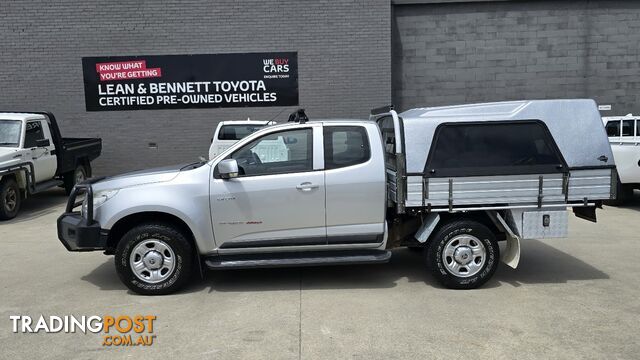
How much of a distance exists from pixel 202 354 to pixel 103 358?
771 millimetres

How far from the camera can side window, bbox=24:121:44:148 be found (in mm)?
10448

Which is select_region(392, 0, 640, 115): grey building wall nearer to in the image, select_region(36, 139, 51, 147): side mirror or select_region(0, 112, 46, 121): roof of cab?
select_region(36, 139, 51, 147): side mirror

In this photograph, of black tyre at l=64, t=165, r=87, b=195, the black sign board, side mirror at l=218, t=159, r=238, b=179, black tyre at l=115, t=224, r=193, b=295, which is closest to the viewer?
side mirror at l=218, t=159, r=238, b=179

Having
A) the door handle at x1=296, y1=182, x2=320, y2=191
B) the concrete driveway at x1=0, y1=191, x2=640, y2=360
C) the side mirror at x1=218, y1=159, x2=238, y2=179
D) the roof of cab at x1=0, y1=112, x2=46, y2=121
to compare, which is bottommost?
the concrete driveway at x1=0, y1=191, x2=640, y2=360

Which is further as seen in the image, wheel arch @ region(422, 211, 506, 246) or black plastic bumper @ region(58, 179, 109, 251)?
wheel arch @ region(422, 211, 506, 246)

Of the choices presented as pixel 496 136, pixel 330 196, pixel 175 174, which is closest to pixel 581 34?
pixel 496 136

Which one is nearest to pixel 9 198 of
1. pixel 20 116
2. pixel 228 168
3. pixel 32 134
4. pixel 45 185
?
pixel 45 185

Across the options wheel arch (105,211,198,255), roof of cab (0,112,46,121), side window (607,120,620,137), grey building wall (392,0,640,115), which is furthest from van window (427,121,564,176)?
grey building wall (392,0,640,115)

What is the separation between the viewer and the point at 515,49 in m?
14.7

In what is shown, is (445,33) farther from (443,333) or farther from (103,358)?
(103,358)

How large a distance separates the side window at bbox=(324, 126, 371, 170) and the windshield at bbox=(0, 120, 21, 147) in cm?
780

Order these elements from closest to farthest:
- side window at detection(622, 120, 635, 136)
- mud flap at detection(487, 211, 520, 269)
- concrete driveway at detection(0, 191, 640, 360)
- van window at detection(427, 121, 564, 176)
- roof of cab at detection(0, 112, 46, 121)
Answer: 1. concrete driveway at detection(0, 191, 640, 360)
2. van window at detection(427, 121, 564, 176)
3. mud flap at detection(487, 211, 520, 269)
4. roof of cab at detection(0, 112, 46, 121)
5. side window at detection(622, 120, 635, 136)

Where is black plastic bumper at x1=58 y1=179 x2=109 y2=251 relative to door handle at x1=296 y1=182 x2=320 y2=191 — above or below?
below

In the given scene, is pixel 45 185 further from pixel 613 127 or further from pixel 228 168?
pixel 613 127
